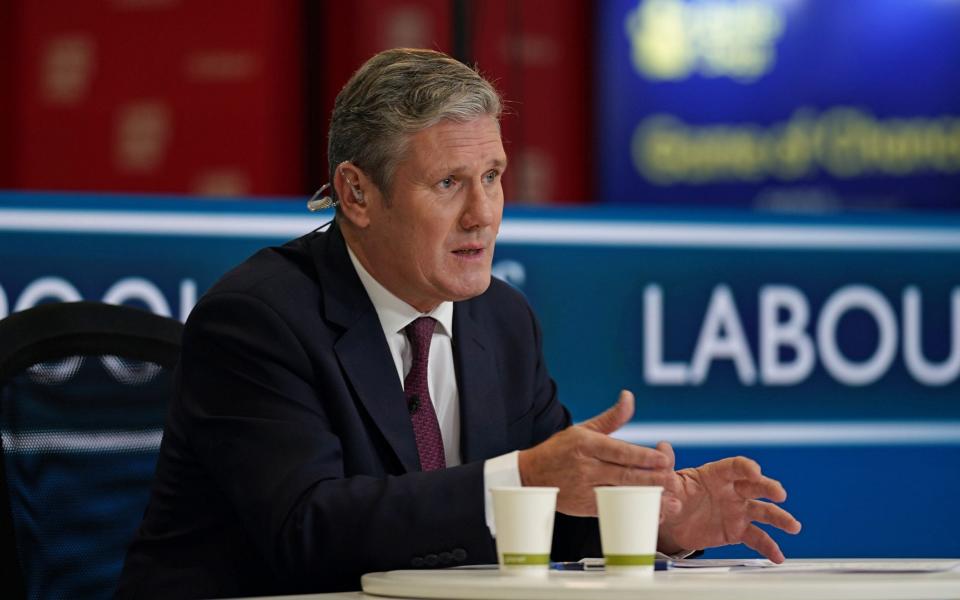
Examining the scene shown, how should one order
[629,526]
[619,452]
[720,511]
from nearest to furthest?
[629,526], [619,452], [720,511]

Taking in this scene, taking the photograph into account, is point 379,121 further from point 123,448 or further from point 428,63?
point 123,448

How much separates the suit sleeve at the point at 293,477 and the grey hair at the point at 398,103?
29 centimetres

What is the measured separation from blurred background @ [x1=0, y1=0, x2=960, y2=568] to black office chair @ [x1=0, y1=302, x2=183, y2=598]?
84 cm

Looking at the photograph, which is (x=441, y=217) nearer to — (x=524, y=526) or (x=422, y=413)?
(x=422, y=413)


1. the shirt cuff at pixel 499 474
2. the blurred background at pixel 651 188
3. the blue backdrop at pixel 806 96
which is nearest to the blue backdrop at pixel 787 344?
the blurred background at pixel 651 188

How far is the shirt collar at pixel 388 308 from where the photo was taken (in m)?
2.07

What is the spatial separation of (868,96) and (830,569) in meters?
2.65

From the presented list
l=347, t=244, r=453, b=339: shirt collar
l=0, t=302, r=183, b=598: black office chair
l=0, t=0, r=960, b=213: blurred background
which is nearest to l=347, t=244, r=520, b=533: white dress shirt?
l=347, t=244, r=453, b=339: shirt collar

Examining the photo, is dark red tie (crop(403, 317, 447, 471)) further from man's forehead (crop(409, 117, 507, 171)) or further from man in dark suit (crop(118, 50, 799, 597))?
man's forehead (crop(409, 117, 507, 171))

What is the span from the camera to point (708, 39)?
13.1ft

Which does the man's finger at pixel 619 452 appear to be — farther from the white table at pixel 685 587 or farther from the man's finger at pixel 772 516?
the man's finger at pixel 772 516

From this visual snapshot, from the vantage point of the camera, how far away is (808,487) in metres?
3.17

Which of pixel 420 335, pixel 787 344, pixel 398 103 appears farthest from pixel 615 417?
pixel 787 344

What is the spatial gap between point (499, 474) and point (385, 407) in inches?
11.4
